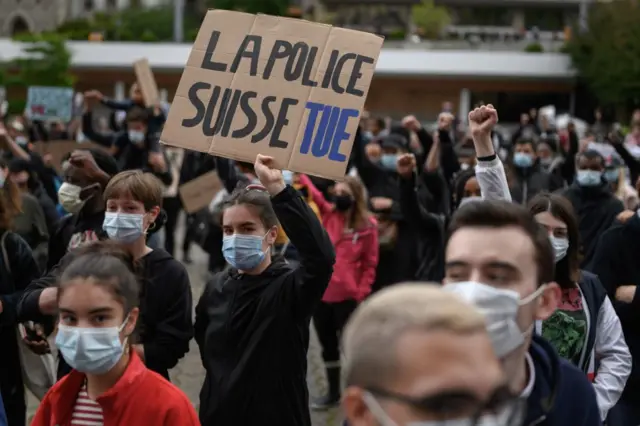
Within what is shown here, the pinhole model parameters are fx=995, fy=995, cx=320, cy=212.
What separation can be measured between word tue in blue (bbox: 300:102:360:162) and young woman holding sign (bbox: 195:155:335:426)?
23 centimetres

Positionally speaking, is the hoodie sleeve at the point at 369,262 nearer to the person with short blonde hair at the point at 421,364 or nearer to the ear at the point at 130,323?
the ear at the point at 130,323

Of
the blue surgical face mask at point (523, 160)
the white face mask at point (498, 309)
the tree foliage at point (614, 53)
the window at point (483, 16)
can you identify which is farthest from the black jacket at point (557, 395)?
the window at point (483, 16)

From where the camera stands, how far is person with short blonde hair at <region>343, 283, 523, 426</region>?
5.68 ft

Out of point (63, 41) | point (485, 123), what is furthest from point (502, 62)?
point (485, 123)

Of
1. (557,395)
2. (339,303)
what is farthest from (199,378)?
(557,395)

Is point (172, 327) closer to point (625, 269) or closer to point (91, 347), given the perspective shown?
point (91, 347)

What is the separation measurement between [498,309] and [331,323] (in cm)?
490

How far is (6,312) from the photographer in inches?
179

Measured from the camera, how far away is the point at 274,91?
4.12 m

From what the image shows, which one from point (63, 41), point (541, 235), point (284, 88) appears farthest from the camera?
point (63, 41)

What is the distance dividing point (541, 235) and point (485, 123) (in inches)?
36.8

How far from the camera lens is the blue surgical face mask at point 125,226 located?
4230 mm

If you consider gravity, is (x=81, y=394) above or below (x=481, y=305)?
below

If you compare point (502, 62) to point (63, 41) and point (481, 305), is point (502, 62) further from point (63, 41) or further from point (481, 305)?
point (481, 305)
